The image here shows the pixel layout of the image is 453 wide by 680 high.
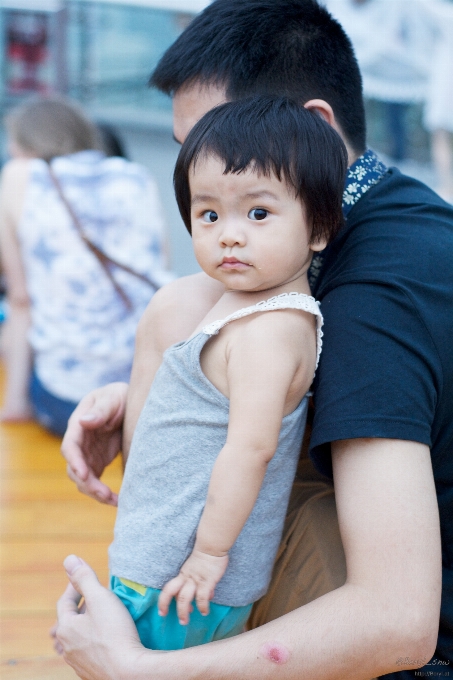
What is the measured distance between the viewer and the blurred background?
4117mm

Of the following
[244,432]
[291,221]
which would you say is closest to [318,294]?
[291,221]

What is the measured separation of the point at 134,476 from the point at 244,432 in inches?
9.3

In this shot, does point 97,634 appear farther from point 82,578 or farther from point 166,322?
point 166,322

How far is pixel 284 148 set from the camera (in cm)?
97

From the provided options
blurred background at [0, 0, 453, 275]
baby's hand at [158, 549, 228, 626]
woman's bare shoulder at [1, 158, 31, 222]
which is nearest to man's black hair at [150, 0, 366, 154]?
baby's hand at [158, 549, 228, 626]

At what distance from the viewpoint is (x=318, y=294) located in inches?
43.3

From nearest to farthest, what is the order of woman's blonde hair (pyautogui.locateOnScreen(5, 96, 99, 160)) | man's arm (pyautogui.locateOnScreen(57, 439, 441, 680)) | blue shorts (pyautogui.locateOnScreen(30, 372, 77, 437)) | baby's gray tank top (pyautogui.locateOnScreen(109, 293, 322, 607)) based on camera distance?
man's arm (pyautogui.locateOnScreen(57, 439, 441, 680)) → baby's gray tank top (pyautogui.locateOnScreen(109, 293, 322, 607)) → blue shorts (pyautogui.locateOnScreen(30, 372, 77, 437)) → woman's blonde hair (pyautogui.locateOnScreen(5, 96, 99, 160))

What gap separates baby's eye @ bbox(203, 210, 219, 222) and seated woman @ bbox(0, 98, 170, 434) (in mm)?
1753

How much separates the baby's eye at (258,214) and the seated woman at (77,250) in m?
1.80

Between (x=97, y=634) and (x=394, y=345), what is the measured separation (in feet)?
1.75

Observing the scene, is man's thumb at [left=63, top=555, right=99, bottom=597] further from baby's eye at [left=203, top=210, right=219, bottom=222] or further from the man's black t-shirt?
baby's eye at [left=203, top=210, right=219, bottom=222]

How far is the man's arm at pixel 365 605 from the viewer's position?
0.90 m

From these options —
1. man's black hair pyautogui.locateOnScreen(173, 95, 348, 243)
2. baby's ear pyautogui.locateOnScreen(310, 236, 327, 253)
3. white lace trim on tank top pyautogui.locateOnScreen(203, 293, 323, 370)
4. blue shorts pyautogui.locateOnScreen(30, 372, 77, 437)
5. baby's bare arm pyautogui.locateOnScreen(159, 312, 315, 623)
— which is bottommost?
blue shorts pyautogui.locateOnScreen(30, 372, 77, 437)

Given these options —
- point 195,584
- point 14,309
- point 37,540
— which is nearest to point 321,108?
point 195,584
